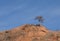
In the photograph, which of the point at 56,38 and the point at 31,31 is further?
the point at 31,31

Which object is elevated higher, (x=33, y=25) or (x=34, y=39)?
(x=33, y=25)

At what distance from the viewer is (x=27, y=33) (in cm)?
5559

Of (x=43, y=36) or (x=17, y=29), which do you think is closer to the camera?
(x=43, y=36)

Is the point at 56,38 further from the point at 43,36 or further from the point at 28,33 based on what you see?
the point at 28,33

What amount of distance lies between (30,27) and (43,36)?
434cm

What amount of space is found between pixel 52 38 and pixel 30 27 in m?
6.57

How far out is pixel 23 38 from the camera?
181ft

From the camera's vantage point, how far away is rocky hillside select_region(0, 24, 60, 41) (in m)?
53.8

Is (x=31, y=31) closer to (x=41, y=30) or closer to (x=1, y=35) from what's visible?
(x=41, y=30)

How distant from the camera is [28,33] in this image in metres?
55.6

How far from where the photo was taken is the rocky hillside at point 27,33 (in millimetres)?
53750

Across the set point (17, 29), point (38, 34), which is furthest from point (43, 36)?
point (17, 29)

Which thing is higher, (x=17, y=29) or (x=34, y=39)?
(x=17, y=29)

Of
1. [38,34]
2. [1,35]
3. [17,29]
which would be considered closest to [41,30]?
[38,34]
